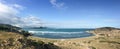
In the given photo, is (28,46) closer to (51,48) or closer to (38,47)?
(38,47)

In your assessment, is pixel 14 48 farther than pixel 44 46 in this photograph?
No

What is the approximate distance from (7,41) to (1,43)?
1060mm

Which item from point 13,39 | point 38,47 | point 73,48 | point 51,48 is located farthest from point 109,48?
point 13,39

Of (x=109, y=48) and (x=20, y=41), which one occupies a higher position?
(x=20, y=41)

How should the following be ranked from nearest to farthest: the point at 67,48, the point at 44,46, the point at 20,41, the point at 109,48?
1. the point at 20,41
2. the point at 44,46
3. the point at 67,48
4. the point at 109,48

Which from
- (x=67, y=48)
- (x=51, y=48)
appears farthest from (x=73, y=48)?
(x=51, y=48)

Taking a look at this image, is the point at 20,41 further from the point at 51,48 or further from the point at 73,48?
the point at 73,48

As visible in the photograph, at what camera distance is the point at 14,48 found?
2609 centimetres

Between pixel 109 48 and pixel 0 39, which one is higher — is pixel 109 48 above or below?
below

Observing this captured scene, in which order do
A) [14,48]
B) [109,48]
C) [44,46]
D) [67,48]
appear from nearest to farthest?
1. [14,48]
2. [44,46]
3. [67,48]
4. [109,48]

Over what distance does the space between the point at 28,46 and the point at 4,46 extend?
3557 millimetres

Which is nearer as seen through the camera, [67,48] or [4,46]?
[4,46]

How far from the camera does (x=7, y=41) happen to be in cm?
2762

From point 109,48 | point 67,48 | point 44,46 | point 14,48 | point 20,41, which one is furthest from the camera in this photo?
point 109,48
